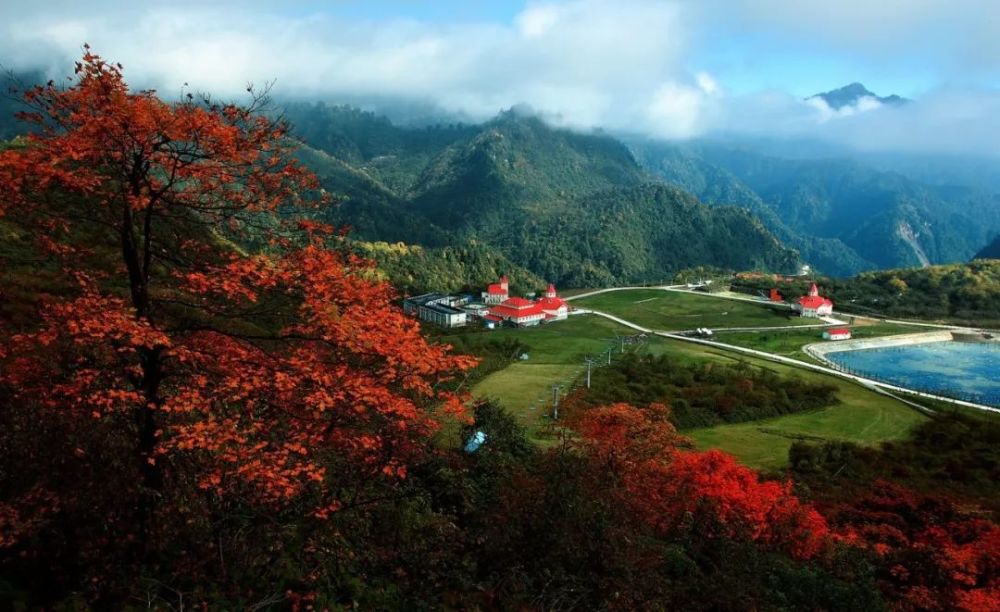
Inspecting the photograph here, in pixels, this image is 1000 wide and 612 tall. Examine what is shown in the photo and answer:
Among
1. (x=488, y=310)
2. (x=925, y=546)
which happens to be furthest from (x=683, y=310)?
(x=925, y=546)

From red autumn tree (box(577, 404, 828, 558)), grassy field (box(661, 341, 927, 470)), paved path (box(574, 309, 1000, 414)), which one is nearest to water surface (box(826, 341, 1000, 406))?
paved path (box(574, 309, 1000, 414))

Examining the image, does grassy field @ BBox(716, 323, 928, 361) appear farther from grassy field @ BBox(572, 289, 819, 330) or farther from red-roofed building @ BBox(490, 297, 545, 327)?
red-roofed building @ BBox(490, 297, 545, 327)

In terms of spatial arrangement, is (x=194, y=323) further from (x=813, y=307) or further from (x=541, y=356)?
(x=813, y=307)

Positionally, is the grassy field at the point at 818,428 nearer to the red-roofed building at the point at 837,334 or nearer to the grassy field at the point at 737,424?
the grassy field at the point at 737,424

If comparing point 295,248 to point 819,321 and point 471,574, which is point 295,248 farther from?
point 819,321

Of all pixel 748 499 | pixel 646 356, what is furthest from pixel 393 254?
pixel 748 499

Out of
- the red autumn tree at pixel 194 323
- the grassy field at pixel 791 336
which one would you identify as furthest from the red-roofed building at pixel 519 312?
the red autumn tree at pixel 194 323
